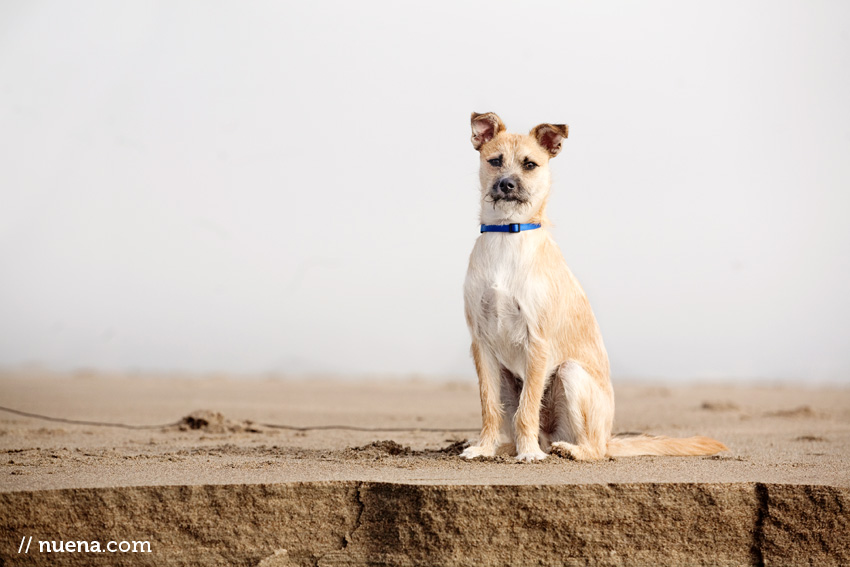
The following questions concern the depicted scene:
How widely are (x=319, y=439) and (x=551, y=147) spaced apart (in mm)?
3887

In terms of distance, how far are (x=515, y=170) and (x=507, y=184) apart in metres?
0.14

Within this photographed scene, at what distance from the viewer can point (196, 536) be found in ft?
16.4

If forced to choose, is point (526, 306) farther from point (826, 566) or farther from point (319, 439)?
point (319, 439)

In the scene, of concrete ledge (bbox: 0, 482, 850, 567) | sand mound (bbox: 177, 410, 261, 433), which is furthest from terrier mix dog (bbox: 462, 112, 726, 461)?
sand mound (bbox: 177, 410, 261, 433)

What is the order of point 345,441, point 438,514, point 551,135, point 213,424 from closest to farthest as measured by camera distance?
point 438,514 < point 551,135 < point 345,441 < point 213,424

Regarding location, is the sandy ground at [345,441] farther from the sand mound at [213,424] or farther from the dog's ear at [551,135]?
the dog's ear at [551,135]

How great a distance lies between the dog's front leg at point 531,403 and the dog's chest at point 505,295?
0.30 feet

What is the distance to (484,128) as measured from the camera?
20.4ft

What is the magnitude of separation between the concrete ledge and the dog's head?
1.99 m

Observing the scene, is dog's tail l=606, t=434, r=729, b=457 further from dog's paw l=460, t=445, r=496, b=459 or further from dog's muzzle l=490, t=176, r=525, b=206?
dog's muzzle l=490, t=176, r=525, b=206

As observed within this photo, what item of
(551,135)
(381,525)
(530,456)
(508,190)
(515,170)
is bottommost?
(381,525)

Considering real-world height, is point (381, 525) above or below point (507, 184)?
below

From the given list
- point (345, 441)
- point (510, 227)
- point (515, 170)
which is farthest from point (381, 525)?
point (345, 441)

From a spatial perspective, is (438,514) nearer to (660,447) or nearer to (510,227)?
(510,227)
